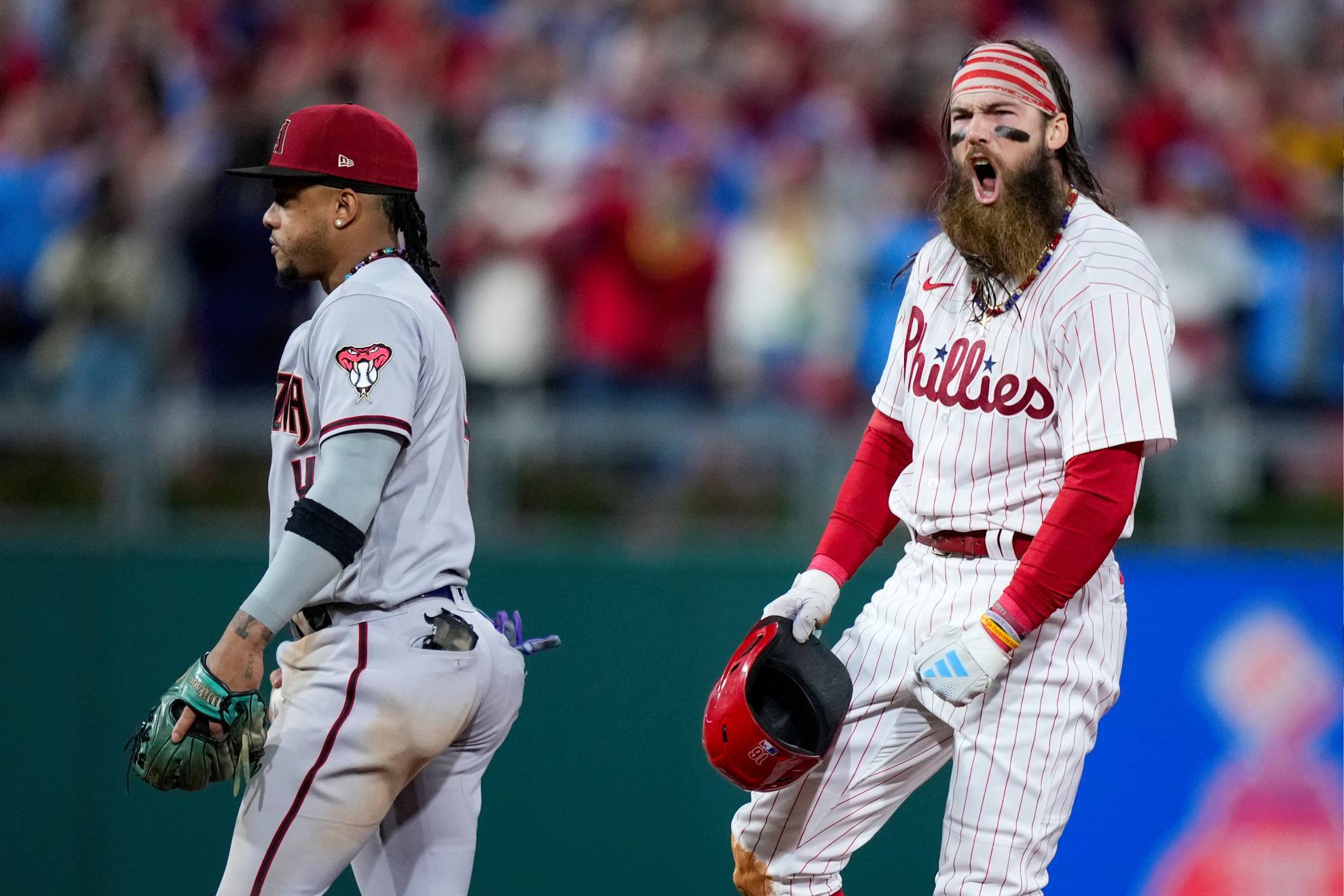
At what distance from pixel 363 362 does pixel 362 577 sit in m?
0.41

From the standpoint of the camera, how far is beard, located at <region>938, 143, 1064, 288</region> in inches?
123

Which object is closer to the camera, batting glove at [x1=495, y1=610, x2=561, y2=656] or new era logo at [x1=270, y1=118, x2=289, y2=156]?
new era logo at [x1=270, y1=118, x2=289, y2=156]

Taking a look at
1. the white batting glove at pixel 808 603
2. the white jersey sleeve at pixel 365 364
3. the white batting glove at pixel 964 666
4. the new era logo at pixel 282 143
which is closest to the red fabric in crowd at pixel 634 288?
the white batting glove at pixel 808 603

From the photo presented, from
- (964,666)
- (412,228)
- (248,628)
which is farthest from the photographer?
(412,228)

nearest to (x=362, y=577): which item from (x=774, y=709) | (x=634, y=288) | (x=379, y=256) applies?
(x=379, y=256)

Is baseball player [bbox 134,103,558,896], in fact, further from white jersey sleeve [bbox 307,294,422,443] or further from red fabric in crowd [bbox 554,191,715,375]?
red fabric in crowd [bbox 554,191,715,375]

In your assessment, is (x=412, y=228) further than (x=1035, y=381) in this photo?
Yes

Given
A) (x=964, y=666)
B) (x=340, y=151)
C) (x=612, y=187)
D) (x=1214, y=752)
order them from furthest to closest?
(x=612, y=187) < (x=1214, y=752) < (x=340, y=151) < (x=964, y=666)

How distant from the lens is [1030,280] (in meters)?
3.12

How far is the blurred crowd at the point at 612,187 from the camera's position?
20.2 ft

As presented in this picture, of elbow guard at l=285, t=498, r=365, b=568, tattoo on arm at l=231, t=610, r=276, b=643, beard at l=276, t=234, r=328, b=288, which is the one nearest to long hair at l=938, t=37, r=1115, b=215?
beard at l=276, t=234, r=328, b=288

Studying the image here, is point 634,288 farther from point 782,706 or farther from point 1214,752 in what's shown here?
point 782,706

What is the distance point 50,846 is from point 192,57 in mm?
3995

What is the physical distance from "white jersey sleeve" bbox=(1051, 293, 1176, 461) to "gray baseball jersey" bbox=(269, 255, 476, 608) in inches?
46.4
